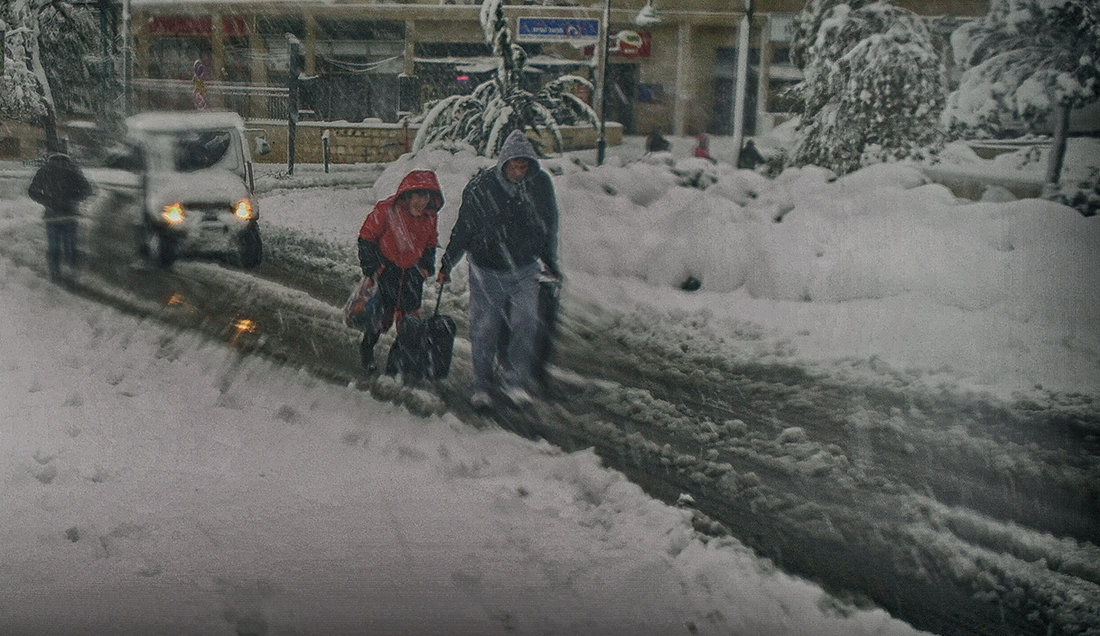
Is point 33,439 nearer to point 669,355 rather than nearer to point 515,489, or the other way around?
point 515,489

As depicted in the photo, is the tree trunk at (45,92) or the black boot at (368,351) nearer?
the black boot at (368,351)

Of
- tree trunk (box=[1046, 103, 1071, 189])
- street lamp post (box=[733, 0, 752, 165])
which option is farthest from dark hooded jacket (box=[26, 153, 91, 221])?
tree trunk (box=[1046, 103, 1071, 189])

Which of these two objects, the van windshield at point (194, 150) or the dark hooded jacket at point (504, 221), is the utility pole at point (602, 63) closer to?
the dark hooded jacket at point (504, 221)

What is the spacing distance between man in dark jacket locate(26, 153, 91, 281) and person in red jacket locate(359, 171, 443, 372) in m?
1.72

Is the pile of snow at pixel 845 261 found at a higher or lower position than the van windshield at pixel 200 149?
lower

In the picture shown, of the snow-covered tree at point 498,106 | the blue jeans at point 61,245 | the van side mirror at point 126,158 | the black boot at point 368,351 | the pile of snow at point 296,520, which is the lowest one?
the pile of snow at point 296,520

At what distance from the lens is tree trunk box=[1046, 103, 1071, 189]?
475cm

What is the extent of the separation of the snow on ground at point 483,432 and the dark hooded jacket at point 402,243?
138mm

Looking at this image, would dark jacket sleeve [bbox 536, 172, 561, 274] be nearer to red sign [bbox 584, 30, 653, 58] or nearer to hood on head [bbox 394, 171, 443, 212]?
hood on head [bbox 394, 171, 443, 212]

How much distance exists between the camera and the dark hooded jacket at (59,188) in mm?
5113

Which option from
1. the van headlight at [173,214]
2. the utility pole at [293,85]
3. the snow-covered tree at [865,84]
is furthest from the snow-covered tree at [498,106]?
the van headlight at [173,214]

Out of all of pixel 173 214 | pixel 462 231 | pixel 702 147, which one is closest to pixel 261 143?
pixel 173 214

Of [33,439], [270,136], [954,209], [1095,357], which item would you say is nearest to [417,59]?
[270,136]

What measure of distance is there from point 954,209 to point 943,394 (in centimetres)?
103
